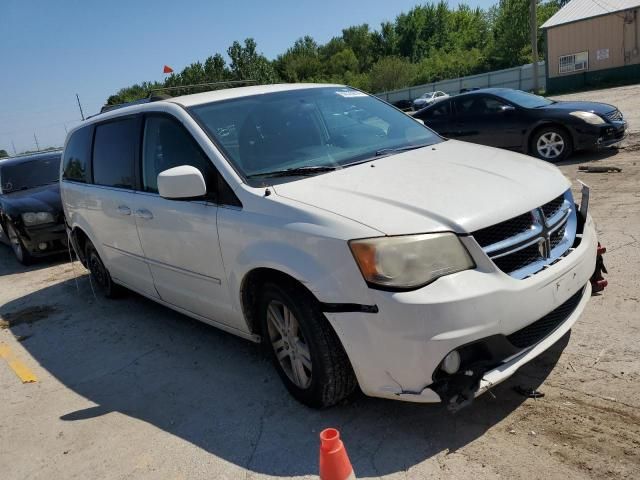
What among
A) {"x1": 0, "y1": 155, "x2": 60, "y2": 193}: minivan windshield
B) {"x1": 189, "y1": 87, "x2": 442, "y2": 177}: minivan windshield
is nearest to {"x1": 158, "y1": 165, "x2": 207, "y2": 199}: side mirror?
{"x1": 189, "y1": 87, "x2": 442, "y2": 177}: minivan windshield

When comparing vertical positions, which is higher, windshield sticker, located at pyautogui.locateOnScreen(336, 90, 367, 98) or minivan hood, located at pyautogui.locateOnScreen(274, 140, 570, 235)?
windshield sticker, located at pyautogui.locateOnScreen(336, 90, 367, 98)

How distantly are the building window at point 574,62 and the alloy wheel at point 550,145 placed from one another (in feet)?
91.8

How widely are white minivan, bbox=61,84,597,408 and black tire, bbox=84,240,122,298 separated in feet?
4.61

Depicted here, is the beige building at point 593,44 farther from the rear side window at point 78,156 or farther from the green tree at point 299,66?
the green tree at point 299,66

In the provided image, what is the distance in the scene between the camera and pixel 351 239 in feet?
8.58

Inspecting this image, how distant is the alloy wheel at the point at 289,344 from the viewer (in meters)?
3.12

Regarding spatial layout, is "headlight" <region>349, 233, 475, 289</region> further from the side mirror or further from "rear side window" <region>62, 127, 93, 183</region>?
"rear side window" <region>62, 127, 93, 183</region>

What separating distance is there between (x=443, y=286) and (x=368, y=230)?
0.43 metres

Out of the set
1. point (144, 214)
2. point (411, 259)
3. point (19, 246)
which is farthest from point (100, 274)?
point (411, 259)

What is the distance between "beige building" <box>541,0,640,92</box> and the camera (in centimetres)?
3158

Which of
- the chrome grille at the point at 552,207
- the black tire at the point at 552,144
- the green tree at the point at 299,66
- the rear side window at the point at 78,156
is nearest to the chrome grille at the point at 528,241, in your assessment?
the chrome grille at the point at 552,207

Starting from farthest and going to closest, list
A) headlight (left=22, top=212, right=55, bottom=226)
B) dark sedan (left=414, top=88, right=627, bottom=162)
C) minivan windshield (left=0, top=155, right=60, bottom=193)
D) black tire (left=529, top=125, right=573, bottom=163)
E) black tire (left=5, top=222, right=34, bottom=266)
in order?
black tire (left=529, top=125, right=573, bottom=163)
dark sedan (left=414, top=88, right=627, bottom=162)
minivan windshield (left=0, top=155, right=60, bottom=193)
black tire (left=5, top=222, right=34, bottom=266)
headlight (left=22, top=212, right=55, bottom=226)

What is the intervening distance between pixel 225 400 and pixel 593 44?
120 feet

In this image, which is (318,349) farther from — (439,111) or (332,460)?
(439,111)
